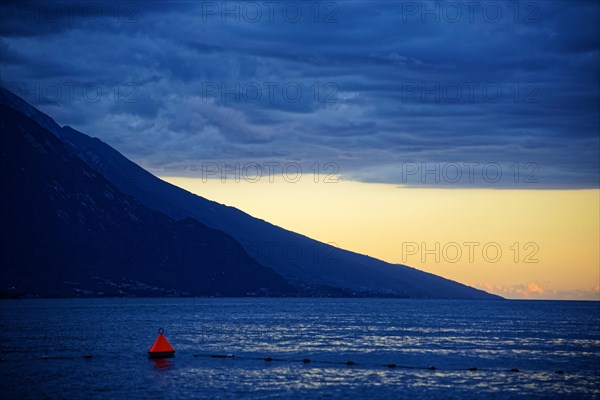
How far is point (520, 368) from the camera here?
103m

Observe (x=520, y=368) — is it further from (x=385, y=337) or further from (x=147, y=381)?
(x=385, y=337)

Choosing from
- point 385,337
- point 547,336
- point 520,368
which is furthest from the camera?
point 547,336

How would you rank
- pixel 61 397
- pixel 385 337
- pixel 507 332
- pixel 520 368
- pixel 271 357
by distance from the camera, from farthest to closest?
1. pixel 507 332
2. pixel 385 337
3. pixel 271 357
4. pixel 520 368
5. pixel 61 397

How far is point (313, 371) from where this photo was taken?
98188 mm

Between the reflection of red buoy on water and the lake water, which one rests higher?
the reflection of red buoy on water

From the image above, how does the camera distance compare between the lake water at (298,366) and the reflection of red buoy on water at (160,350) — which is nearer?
the lake water at (298,366)

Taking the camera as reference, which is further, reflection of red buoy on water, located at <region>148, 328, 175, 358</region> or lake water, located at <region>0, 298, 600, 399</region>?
reflection of red buoy on water, located at <region>148, 328, 175, 358</region>

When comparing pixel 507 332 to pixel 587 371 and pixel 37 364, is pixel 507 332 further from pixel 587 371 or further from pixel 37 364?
pixel 37 364

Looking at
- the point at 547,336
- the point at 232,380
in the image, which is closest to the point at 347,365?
the point at 232,380

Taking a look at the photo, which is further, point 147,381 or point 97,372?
point 97,372

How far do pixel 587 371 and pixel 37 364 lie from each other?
218ft

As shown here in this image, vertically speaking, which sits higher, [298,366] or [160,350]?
[160,350]

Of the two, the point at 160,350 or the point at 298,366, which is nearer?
the point at 298,366

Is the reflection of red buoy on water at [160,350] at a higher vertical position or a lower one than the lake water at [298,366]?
higher
